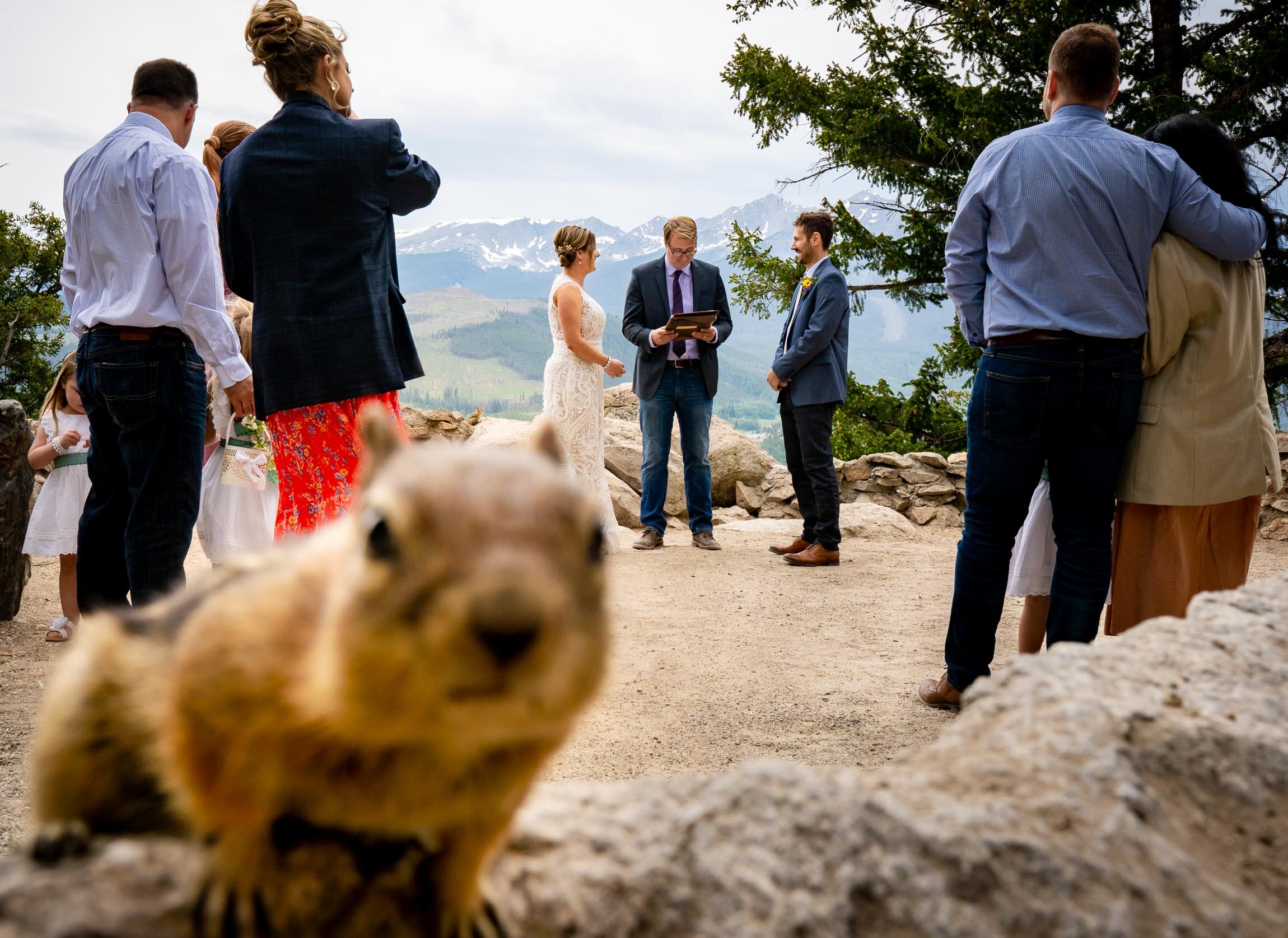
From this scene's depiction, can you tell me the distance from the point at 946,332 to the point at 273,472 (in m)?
13.1

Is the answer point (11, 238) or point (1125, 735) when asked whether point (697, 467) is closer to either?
point (1125, 735)

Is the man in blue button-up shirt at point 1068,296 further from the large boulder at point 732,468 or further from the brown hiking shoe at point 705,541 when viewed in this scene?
the large boulder at point 732,468

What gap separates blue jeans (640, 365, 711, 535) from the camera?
8.56 m

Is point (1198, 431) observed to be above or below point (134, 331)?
below

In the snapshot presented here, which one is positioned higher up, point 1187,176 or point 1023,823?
point 1187,176

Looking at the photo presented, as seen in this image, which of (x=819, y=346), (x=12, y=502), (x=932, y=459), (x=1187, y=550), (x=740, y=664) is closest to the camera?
(x=1187, y=550)

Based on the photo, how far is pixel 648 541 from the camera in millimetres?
8867

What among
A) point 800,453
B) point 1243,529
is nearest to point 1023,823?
point 1243,529

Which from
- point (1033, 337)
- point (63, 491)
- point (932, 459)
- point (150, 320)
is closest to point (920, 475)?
point (932, 459)

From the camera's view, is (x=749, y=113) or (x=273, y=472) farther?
(x=749, y=113)

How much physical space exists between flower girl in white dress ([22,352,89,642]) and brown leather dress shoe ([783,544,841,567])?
18.2 ft

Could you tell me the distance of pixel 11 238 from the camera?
14156mm

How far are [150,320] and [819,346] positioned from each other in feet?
17.1

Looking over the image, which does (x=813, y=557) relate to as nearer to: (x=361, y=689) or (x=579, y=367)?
(x=579, y=367)
